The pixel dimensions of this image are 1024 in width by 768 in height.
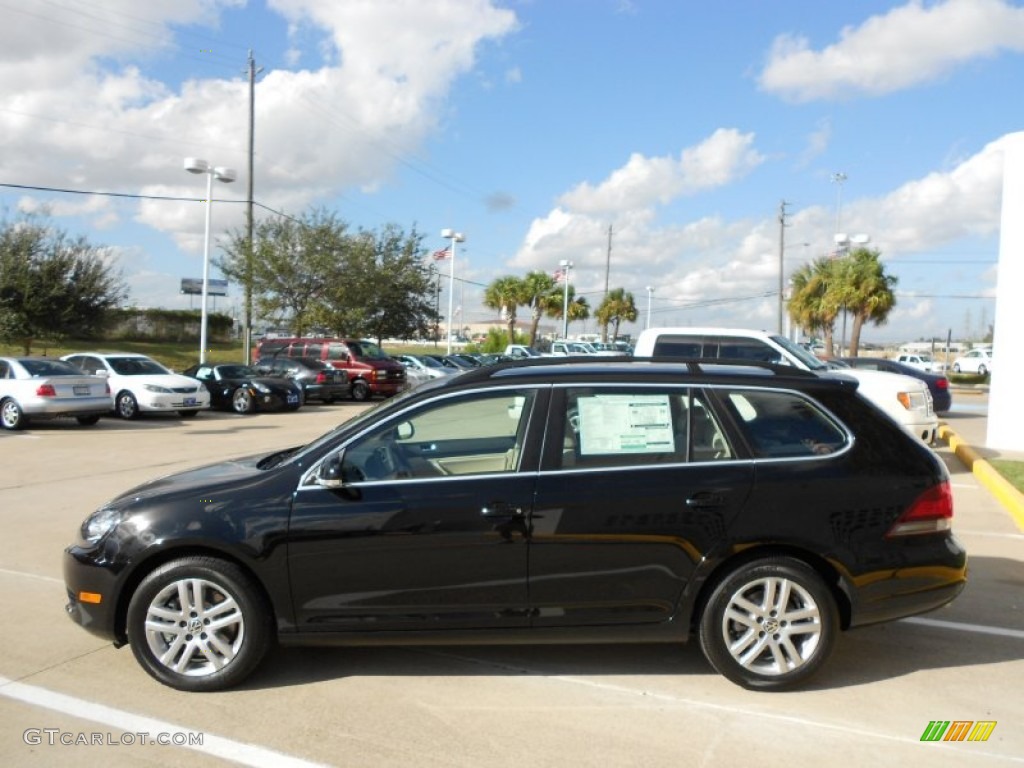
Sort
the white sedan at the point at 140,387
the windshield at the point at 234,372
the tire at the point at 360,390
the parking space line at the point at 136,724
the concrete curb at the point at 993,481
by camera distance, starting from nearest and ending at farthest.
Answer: the parking space line at the point at 136,724, the concrete curb at the point at 993,481, the white sedan at the point at 140,387, the windshield at the point at 234,372, the tire at the point at 360,390

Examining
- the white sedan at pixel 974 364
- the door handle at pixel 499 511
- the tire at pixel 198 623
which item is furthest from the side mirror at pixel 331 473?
the white sedan at pixel 974 364

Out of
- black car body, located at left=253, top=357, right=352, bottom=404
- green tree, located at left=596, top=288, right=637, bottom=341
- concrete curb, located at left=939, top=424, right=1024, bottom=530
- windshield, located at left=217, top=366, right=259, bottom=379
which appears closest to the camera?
concrete curb, located at left=939, top=424, right=1024, bottom=530

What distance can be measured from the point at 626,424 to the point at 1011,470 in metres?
9.28

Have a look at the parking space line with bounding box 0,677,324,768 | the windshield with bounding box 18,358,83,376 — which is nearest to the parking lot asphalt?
the parking space line with bounding box 0,677,324,768

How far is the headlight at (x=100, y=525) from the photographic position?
445 cm

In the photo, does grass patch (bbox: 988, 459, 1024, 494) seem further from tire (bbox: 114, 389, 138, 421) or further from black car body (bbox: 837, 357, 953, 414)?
tire (bbox: 114, 389, 138, 421)

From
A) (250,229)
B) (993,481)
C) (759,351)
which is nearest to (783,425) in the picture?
(993,481)

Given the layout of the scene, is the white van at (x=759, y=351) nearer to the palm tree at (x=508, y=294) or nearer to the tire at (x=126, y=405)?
the tire at (x=126, y=405)

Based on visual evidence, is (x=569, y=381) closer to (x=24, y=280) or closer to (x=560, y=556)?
(x=560, y=556)

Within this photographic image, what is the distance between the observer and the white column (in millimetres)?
14125

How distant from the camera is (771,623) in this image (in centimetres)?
436

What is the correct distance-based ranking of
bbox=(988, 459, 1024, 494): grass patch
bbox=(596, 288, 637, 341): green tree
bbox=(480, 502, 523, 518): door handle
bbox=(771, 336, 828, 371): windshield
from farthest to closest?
1. bbox=(596, 288, 637, 341): green tree
2. bbox=(771, 336, 828, 371): windshield
3. bbox=(988, 459, 1024, 494): grass patch
4. bbox=(480, 502, 523, 518): door handle

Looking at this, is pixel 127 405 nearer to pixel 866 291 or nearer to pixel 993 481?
pixel 993 481

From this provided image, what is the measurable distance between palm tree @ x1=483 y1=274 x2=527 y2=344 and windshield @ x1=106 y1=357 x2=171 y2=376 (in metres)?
46.9
